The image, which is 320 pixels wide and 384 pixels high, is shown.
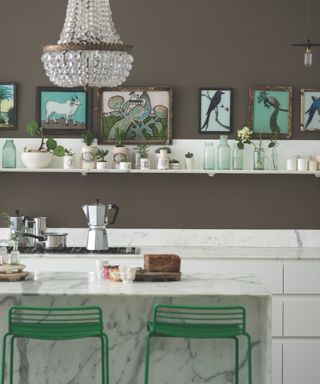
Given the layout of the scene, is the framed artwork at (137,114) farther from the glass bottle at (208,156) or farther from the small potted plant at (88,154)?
the glass bottle at (208,156)

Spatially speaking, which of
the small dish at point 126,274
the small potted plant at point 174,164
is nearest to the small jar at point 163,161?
the small potted plant at point 174,164

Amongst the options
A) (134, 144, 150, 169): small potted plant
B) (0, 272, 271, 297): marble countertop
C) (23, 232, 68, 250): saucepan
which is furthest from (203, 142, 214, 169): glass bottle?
(0, 272, 271, 297): marble countertop

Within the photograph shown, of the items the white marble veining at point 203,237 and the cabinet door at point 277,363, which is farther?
the white marble veining at point 203,237

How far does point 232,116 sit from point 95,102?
1055 mm

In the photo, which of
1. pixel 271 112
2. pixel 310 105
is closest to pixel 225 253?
pixel 271 112

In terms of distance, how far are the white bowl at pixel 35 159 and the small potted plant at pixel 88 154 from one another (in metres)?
0.27

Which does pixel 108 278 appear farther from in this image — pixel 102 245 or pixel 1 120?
pixel 1 120

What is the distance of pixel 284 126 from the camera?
6625mm

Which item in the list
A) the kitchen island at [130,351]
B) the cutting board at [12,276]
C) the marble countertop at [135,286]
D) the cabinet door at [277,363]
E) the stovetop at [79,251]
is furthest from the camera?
the stovetop at [79,251]

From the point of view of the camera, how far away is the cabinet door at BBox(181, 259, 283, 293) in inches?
236

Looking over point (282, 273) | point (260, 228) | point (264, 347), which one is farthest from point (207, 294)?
point (260, 228)

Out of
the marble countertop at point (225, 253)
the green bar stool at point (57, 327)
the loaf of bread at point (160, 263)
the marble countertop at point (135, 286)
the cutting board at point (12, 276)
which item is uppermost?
the loaf of bread at point (160, 263)

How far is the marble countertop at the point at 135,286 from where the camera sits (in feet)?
13.9

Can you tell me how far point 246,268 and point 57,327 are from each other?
2.19 meters
